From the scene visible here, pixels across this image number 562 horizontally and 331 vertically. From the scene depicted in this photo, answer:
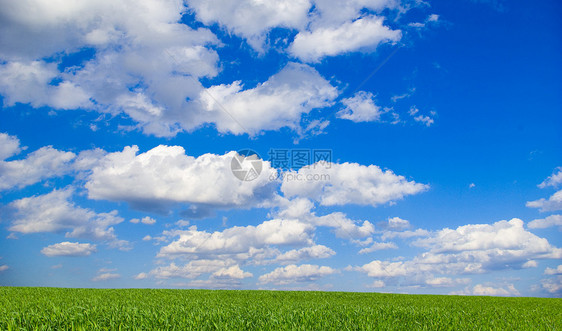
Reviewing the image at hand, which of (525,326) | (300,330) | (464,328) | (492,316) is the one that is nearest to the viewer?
(300,330)

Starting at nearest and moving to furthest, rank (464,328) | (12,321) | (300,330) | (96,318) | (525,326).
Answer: (300,330)
(12,321)
(96,318)
(464,328)
(525,326)

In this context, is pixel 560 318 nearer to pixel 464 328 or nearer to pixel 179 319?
pixel 464 328

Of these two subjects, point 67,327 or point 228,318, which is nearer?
point 67,327

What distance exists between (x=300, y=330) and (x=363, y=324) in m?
1.75

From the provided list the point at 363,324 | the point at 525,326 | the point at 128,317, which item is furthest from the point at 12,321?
the point at 525,326

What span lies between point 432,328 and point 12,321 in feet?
31.0

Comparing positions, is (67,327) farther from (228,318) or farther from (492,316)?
(492,316)

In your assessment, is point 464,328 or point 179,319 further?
point 464,328

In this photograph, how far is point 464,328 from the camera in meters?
8.98

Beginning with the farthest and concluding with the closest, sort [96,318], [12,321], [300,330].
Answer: [96,318]
[12,321]
[300,330]

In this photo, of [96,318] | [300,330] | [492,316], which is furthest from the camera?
[492,316]

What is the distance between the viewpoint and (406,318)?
10297 mm

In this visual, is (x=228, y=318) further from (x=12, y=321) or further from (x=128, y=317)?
(x=12, y=321)

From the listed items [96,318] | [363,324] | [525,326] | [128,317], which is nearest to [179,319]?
[128,317]
